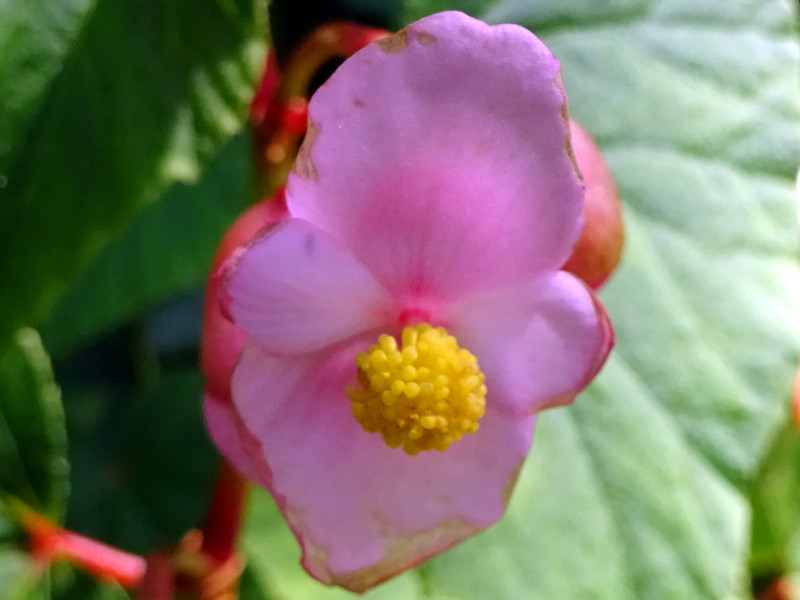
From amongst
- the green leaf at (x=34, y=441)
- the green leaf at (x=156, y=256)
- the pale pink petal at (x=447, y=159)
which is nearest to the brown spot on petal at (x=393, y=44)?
the pale pink petal at (x=447, y=159)

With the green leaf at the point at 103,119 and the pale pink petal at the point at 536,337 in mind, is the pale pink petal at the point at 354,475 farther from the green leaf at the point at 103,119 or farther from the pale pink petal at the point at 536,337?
the green leaf at the point at 103,119

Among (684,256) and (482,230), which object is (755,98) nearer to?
(684,256)

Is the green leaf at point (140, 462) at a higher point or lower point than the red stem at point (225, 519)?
lower

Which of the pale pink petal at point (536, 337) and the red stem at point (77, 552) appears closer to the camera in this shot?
the pale pink petal at point (536, 337)

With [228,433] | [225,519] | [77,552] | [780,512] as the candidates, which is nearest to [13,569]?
[77,552]

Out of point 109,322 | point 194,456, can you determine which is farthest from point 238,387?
point 194,456

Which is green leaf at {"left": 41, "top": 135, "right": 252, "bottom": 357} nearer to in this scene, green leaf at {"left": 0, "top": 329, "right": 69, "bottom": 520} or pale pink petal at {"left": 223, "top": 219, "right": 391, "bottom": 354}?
green leaf at {"left": 0, "top": 329, "right": 69, "bottom": 520}

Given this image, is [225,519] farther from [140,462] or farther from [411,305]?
[140,462]
